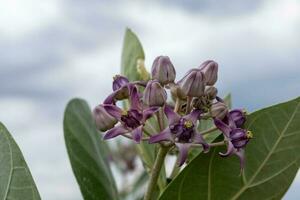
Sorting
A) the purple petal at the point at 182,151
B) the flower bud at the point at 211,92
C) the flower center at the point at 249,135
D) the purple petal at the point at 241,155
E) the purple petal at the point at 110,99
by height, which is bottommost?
the purple petal at the point at 241,155

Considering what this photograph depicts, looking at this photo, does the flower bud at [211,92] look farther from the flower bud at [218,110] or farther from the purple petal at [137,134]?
the purple petal at [137,134]

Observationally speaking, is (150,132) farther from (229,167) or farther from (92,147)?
(92,147)

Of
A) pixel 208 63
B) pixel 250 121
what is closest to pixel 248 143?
pixel 250 121

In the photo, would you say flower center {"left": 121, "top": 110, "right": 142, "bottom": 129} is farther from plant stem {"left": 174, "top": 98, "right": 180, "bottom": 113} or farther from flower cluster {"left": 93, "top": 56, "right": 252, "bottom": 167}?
plant stem {"left": 174, "top": 98, "right": 180, "bottom": 113}

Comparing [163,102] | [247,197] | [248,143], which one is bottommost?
[247,197]

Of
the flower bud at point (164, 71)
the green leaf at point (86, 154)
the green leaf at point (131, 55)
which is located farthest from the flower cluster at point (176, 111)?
the green leaf at point (131, 55)

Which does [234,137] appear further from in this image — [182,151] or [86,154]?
[86,154]
